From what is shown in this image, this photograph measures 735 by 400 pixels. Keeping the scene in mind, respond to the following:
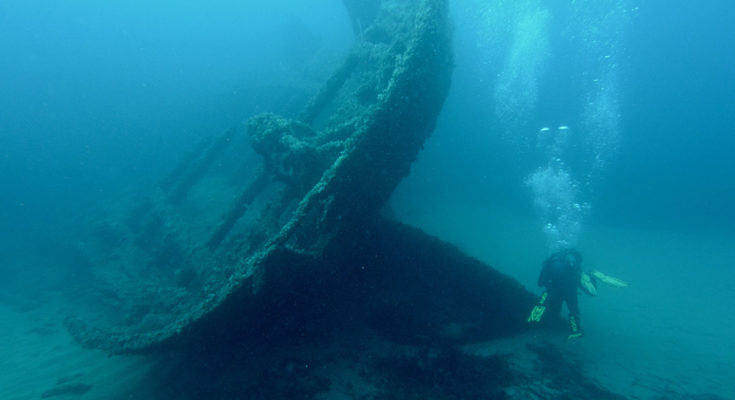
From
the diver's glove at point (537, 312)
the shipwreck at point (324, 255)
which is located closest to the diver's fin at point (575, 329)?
the diver's glove at point (537, 312)

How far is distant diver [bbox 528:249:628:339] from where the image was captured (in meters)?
6.75

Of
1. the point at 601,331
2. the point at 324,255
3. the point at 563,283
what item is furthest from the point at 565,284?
the point at 324,255

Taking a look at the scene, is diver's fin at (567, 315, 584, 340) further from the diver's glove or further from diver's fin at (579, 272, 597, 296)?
diver's fin at (579, 272, 597, 296)

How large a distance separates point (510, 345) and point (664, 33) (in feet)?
204

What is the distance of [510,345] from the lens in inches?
234

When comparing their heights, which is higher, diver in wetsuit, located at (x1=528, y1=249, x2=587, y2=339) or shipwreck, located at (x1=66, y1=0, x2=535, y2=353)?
diver in wetsuit, located at (x1=528, y1=249, x2=587, y2=339)

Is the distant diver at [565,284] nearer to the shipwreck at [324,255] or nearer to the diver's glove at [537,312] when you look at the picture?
the diver's glove at [537,312]

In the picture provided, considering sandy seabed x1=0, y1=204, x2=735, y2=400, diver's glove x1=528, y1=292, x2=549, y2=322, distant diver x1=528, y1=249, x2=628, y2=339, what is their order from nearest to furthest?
sandy seabed x1=0, y1=204, x2=735, y2=400 < diver's glove x1=528, y1=292, x2=549, y2=322 < distant diver x1=528, y1=249, x2=628, y2=339

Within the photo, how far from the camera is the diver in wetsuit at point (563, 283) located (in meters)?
6.80

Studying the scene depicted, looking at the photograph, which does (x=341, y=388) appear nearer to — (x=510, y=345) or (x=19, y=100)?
(x=510, y=345)

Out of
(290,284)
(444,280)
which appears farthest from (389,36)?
(290,284)

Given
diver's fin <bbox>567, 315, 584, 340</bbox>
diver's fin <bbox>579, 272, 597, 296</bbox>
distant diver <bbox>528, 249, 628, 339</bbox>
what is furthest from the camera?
diver's fin <bbox>579, 272, 597, 296</bbox>

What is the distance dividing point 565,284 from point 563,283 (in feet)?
0.16

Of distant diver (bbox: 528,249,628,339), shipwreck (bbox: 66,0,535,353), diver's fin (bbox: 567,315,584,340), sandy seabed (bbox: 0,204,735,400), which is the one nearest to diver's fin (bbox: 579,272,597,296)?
distant diver (bbox: 528,249,628,339)
